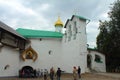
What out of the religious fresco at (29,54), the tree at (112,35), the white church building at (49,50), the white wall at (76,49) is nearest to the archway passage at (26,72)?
the white church building at (49,50)

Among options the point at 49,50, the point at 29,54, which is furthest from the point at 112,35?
the point at 29,54

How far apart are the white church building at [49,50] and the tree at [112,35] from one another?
364 cm

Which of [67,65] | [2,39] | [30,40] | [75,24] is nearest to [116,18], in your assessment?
[75,24]

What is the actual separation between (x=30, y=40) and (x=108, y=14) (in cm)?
1349

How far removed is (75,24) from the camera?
28422mm

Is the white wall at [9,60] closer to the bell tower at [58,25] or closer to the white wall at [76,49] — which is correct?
the white wall at [76,49]

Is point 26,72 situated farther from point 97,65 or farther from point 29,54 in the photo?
point 97,65

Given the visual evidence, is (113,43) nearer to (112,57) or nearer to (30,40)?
(112,57)

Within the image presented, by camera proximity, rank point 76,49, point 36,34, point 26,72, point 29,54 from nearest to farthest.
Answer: point 76,49, point 26,72, point 29,54, point 36,34

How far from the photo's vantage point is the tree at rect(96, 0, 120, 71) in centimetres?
3200

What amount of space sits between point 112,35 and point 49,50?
1049cm

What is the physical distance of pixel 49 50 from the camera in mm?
31141

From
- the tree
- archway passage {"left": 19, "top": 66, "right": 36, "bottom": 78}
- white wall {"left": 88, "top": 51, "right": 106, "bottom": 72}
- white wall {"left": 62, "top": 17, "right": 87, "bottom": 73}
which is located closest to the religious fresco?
archway passage {"left": 19, "top": 66, "right": 36, "bottom": 78}

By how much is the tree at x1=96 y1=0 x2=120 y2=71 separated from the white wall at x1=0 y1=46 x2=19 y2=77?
1512cm
